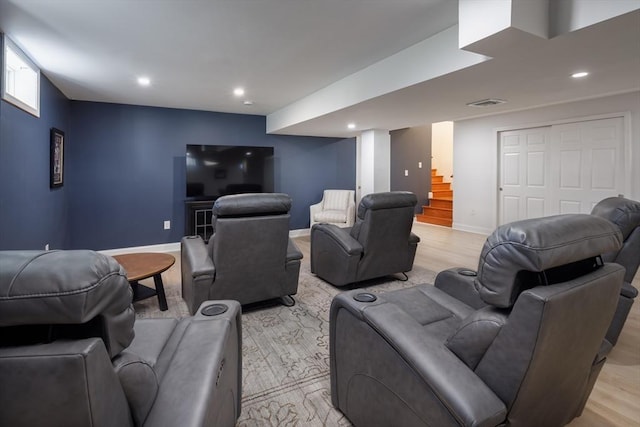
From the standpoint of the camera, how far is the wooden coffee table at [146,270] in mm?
2836

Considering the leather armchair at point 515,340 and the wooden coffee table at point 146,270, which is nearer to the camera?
the leather armchair at point 515,340

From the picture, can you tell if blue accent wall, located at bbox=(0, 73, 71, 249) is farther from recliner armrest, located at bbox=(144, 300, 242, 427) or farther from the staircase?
the staircase

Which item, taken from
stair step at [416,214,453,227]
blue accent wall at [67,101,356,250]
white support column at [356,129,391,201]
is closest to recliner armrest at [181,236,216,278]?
blue accent wall at [67,101,356,250]

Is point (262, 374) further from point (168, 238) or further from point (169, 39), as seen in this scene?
point (168, 238)

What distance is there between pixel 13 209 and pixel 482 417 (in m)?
3.80

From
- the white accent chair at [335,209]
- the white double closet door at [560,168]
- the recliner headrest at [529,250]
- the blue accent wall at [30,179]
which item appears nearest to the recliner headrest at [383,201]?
the recliner headrest at [529,250]

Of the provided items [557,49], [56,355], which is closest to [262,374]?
[56,355]

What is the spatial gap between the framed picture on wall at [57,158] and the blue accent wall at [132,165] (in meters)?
0.45

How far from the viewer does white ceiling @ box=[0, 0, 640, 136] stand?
2377 mm

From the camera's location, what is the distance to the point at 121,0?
2.29 metres

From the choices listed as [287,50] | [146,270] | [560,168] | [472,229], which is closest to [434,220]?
[472,229]

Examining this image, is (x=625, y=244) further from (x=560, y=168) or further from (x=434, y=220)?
(x=434, y=220)

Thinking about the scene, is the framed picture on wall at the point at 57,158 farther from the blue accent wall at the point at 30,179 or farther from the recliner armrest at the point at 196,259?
the recliner armrest at the point at 196,259

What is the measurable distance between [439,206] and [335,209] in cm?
293
